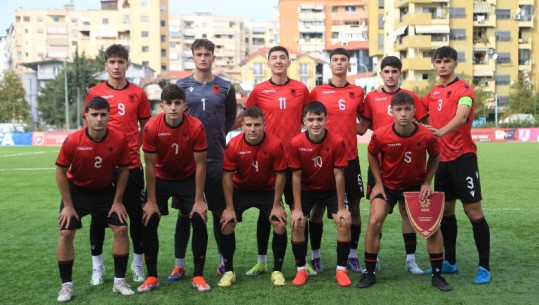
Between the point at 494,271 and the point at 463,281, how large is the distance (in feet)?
1.80

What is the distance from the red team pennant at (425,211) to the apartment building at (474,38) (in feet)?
182

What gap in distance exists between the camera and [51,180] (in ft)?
55.2

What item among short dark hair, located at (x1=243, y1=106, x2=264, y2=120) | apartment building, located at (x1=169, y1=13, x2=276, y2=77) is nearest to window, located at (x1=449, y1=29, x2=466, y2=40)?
short dark hair, located at (x1=243, y1=106, x2=264, y2=120)

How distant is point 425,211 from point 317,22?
327 ft

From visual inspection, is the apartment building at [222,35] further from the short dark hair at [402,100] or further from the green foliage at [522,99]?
the short dark hair at [402,100]

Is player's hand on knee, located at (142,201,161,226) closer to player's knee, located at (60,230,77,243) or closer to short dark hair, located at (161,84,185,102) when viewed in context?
player's knee, located at (60,230,77,243)

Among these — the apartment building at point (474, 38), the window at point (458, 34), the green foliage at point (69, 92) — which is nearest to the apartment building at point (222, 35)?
the green foliage at point (69, 92)

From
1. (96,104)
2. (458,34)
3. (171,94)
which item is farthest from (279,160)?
(458,34)

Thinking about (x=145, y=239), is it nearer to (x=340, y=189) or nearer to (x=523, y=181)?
(x=340, y=189)

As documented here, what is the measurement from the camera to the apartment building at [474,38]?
60.0 metres

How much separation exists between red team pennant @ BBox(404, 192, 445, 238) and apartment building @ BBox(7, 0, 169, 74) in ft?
216

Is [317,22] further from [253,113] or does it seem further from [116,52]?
[253,113]

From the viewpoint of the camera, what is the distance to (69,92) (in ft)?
209

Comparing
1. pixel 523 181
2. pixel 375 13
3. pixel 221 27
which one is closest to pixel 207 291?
pixel 523 181
